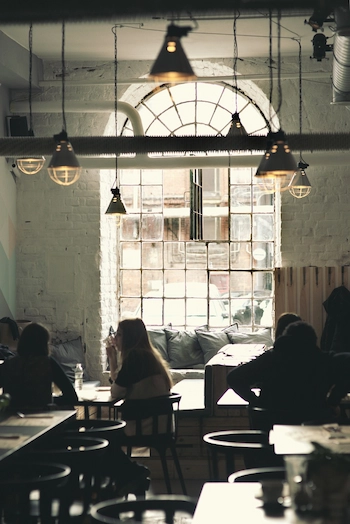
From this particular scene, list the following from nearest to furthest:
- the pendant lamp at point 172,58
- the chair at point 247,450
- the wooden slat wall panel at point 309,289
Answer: the pendant lamp at point 172,58 < the chair at point 247,450 < the wooden slat wall panel at point 309,289

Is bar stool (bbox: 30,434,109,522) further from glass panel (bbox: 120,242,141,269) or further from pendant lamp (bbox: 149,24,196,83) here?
glass panel (bbox: 120,242,141,269)

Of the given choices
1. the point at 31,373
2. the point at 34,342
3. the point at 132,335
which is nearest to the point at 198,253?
the point at 132,335

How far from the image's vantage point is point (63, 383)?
247 inches

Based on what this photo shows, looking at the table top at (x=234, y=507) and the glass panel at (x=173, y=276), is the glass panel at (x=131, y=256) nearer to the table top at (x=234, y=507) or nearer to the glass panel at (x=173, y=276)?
the glass panel at (x=173, y=276)

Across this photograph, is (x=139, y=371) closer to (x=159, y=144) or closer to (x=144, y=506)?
(x=159, y=144)

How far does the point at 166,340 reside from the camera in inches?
430

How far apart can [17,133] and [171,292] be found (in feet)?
9.25

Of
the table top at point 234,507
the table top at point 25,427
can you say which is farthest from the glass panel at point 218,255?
the table top at point 234,507

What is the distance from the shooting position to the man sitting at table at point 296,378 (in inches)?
223

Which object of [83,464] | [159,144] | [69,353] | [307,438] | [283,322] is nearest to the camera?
[307,438]

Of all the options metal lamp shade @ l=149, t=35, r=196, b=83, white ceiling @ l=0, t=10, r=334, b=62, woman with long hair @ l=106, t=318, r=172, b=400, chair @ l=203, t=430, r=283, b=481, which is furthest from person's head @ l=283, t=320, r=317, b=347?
white ceiling @ l=0, t=10, r=334, b=62

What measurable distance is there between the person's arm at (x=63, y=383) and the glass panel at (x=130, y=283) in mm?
5085

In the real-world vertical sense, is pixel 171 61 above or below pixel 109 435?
above

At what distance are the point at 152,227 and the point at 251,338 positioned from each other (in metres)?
2.00
